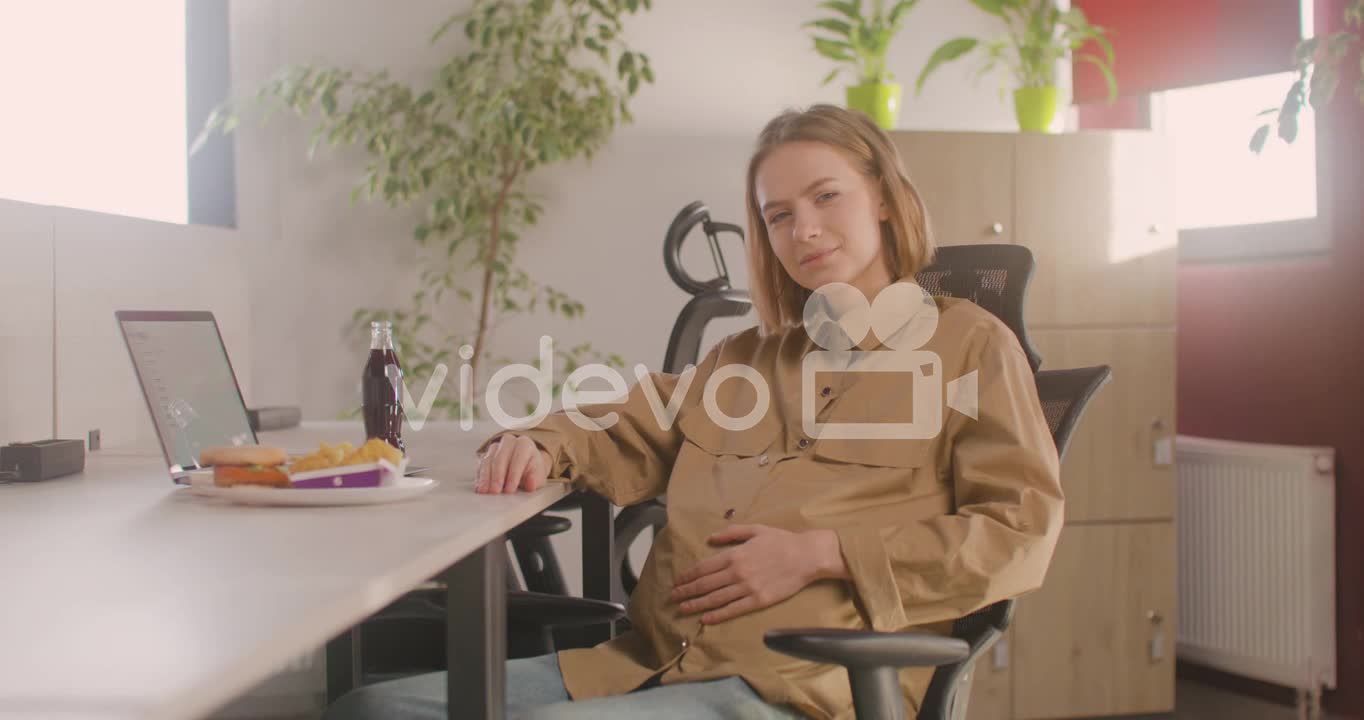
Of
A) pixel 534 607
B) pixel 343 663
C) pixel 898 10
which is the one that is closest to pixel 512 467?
pixel 534 607

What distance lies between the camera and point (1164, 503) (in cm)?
323

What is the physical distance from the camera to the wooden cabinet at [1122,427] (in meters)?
3.18

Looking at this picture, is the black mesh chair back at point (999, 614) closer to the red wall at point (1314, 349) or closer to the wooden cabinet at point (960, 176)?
the wooden cabinet at point (960, 176)

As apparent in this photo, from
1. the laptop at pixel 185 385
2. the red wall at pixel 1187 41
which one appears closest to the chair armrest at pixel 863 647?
the laptop at pixel 185 385

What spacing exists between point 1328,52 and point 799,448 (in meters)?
1.81

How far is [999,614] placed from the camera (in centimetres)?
141

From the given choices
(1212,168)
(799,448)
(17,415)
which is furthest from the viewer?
(1212,168)

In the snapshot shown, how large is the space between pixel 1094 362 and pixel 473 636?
2.41m

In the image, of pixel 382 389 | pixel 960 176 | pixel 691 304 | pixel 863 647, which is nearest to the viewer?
pixel 863 647

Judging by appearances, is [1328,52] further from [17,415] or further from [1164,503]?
[17,415]

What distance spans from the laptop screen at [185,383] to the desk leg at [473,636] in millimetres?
566

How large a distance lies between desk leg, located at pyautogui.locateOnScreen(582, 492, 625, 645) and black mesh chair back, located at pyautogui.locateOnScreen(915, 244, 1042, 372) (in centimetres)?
68

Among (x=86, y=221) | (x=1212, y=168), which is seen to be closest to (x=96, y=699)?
(x=86, y=221)

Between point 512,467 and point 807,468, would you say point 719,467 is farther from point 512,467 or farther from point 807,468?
point 512,467
